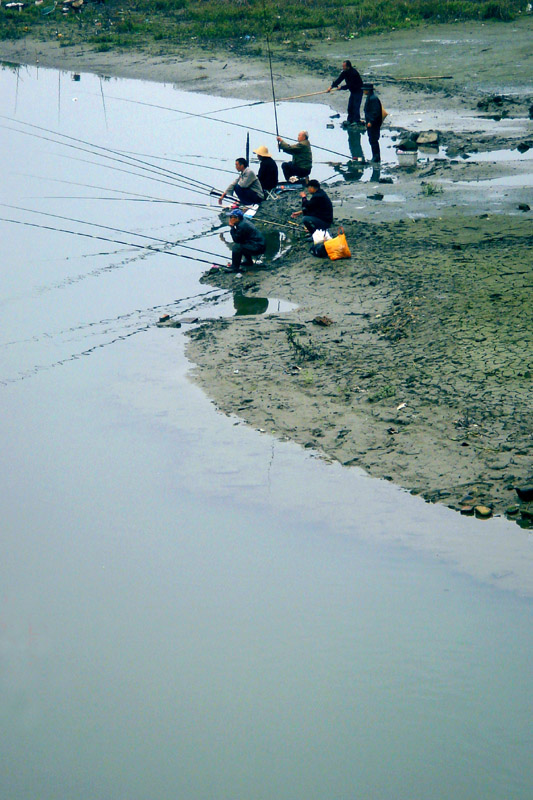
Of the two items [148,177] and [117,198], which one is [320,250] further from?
[148,177]

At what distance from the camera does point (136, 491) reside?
7863 mm

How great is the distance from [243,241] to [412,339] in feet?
12.9

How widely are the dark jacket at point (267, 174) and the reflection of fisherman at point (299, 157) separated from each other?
0.33m

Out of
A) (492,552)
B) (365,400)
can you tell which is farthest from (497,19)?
(492,552)

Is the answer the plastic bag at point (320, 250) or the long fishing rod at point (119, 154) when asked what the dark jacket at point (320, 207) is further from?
the long fishing rod at point (119, 154)

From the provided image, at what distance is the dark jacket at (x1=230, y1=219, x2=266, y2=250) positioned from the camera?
12.1 m

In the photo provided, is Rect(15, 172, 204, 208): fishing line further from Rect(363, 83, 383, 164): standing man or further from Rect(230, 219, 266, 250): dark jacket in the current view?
Rect(363, 83, 383, 164): standing man

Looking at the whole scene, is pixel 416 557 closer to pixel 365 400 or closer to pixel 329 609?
pixel 329 609

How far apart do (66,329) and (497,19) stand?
20965 millimetres

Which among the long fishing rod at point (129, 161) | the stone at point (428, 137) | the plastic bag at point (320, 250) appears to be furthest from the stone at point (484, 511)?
the stone at point (428, 137)

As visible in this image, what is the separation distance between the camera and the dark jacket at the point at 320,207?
487 inches

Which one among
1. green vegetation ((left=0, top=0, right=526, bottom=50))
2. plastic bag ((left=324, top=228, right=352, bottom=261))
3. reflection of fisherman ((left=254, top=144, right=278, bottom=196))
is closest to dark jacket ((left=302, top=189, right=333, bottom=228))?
plastic bag ((left=324, top=228, right=352, bottom=261))

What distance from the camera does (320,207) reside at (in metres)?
12.5

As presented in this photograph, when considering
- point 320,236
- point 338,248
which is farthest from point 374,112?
point 338,248
